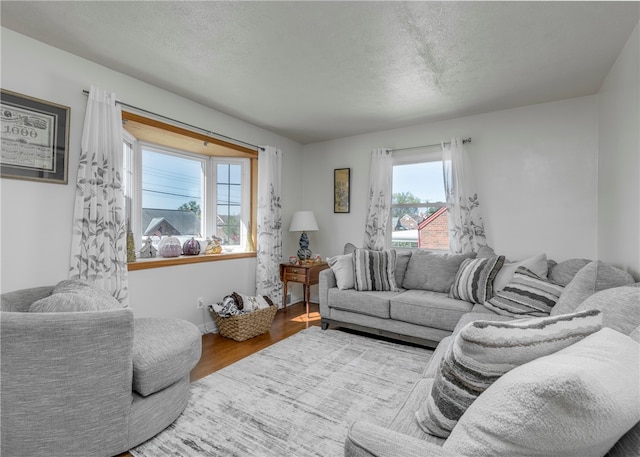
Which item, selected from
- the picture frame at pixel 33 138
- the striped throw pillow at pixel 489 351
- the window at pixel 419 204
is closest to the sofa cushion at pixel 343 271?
the window at pixel 419 204

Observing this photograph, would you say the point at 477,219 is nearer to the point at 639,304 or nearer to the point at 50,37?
the point at 639,304

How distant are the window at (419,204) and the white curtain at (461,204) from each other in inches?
8.5

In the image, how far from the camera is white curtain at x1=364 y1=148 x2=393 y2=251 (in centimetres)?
400

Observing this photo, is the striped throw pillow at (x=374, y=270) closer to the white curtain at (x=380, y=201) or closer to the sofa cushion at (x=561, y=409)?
the white curtain at (x=380, y=201)

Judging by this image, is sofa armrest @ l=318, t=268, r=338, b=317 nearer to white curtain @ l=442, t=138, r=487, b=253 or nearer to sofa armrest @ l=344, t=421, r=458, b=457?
white curtain @ l=442, t=138, r=487, b=253

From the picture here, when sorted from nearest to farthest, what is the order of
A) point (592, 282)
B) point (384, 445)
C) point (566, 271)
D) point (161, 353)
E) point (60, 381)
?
point (384, 445) < point (60, 381) < point (161, 353) < point (592, 282) < point (566, 271)

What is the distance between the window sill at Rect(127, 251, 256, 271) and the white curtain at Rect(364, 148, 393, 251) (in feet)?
5.31

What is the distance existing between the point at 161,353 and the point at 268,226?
235 cm

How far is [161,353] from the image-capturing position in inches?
67.4

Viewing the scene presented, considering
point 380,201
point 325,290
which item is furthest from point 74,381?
point 380,201

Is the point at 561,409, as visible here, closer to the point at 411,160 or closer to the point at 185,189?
the point at 411,160

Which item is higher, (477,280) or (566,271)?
(566,271)

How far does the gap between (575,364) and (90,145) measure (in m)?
3.05

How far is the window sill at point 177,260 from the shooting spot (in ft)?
9.20
